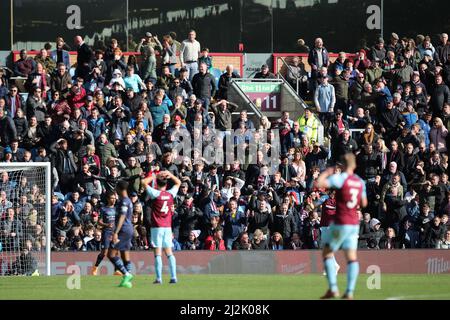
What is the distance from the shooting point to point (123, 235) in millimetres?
22828

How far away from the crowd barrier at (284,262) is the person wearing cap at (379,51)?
26.7 feet

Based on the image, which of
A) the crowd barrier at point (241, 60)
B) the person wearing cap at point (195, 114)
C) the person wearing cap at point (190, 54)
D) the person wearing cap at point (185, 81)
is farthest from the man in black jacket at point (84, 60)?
the crowd barrier at point (241, 60)

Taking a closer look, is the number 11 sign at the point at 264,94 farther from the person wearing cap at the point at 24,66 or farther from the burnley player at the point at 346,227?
the burnley player at the point at 346,227

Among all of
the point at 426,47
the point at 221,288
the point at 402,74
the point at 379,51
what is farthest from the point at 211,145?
the point at 221,288

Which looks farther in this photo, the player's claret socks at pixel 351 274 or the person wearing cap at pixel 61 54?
the person wearing cap at pixel 61 54

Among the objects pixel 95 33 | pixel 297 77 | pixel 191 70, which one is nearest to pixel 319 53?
pixel 297 77

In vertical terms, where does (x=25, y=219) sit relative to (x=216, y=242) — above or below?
above

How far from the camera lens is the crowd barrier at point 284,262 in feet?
92.1

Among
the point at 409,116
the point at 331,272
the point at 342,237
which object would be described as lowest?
the point at 331,272

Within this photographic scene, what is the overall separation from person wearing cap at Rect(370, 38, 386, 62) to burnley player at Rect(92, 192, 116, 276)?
32.9 ft

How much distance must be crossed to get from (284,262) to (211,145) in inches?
151

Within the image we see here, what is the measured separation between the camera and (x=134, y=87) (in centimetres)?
3209

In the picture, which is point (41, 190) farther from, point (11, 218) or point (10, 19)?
point (10, 19)

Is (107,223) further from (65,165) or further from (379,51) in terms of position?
(379,51)
